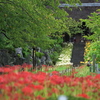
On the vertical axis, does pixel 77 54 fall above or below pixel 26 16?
below

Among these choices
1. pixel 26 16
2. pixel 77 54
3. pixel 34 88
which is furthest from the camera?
pixel 77 54

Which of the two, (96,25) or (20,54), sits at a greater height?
(96,25)

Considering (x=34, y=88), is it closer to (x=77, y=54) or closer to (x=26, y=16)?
(x=26, y=16)

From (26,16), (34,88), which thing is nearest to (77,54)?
(26,16)

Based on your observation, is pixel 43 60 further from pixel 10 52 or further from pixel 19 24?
pixel 19 24

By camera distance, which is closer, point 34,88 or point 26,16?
point 34,88

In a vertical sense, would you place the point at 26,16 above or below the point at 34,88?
above

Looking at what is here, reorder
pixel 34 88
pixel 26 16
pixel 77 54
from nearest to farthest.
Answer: pixel 34 88, pixel 26 16, pixel 77 54

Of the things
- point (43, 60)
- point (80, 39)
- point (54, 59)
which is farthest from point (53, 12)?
point (80, 39)

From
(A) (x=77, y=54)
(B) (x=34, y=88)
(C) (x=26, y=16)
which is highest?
(C) (x=26, y=16)

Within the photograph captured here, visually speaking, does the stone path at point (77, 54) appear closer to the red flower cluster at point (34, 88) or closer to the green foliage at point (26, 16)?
the green foliage at point (26, 16)

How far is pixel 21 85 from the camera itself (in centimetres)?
390

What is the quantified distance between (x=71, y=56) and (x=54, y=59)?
338cm

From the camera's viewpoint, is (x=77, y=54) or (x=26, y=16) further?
(x=77, y=54)
